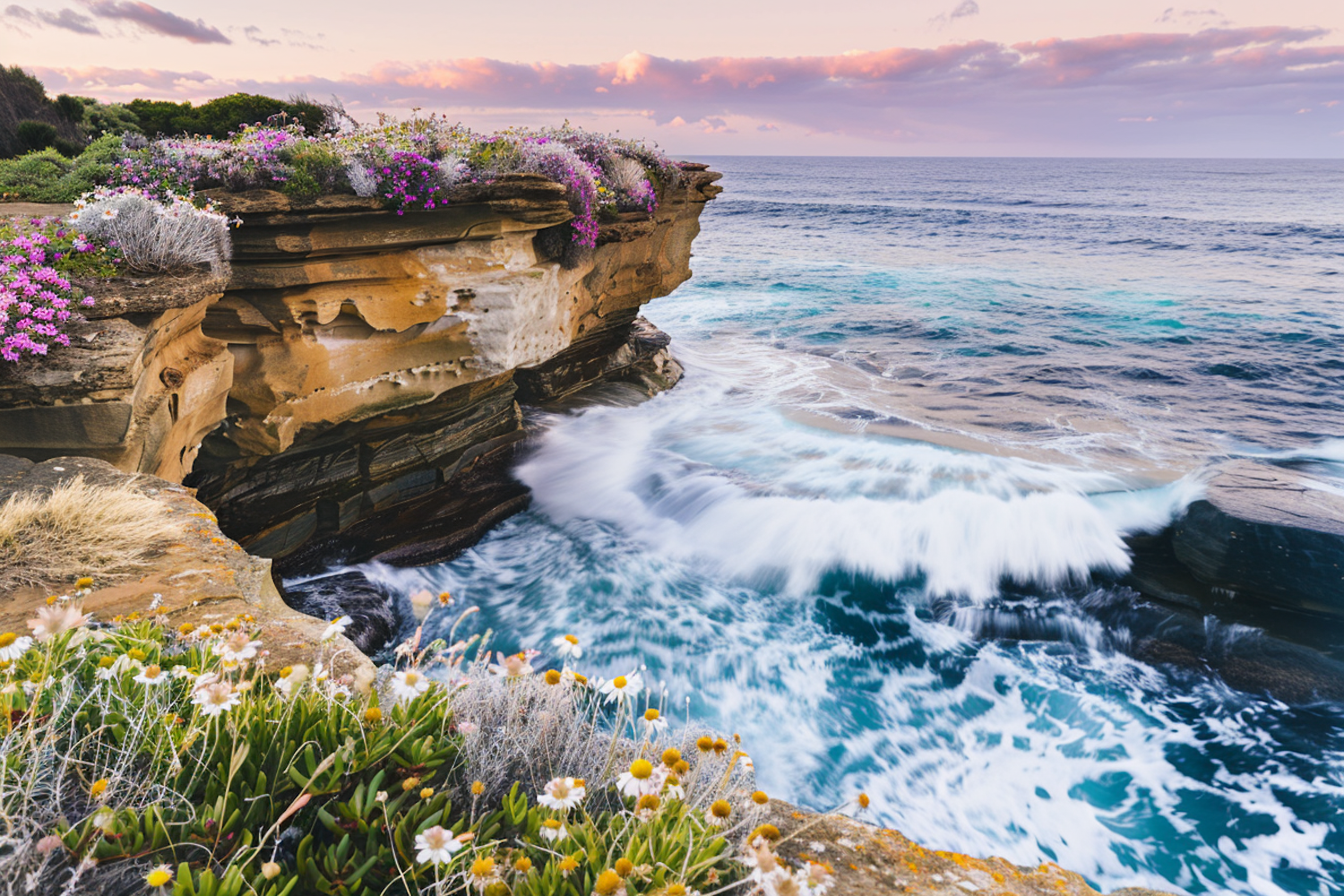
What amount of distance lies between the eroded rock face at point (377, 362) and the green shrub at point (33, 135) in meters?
11.2

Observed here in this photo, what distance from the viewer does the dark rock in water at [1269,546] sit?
7.60m

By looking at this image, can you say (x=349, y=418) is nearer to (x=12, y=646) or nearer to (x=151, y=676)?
(x=12, y=646)

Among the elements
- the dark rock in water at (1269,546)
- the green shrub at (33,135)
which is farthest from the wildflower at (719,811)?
the green shrub at (33,135)

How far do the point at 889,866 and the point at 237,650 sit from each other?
2.57m

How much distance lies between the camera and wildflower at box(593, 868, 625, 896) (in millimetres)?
1696

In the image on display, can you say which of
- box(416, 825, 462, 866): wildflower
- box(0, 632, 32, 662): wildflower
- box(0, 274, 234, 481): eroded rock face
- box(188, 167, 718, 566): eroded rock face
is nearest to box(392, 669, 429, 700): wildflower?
box(416, 825, 462, 866): wildflower

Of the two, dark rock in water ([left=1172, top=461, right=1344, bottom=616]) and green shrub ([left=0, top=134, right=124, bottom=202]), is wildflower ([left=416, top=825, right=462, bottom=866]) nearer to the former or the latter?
green shrub ([left=0, top=134, right=124, bottom=202])

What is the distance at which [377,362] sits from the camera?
887 cm

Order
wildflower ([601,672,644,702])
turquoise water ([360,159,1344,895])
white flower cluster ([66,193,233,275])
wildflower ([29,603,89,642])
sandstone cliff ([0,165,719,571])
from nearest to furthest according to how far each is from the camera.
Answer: wildflower ([29,603,89,642]) → wildflower ([601,672,644,702]) → sandstone cliff ([0,165,719,571]) → turquoise water ([360,159,1344,895]) → white flower cluster ([66,193,233,275])

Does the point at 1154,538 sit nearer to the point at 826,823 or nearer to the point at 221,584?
the point at 826,823

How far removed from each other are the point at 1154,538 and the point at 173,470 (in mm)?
11867

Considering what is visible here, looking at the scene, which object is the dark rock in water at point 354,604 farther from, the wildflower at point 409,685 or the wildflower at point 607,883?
the wildflower at point 607,883

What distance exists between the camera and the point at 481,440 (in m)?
11.3

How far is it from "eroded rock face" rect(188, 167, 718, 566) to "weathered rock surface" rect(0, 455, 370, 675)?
124 inches
